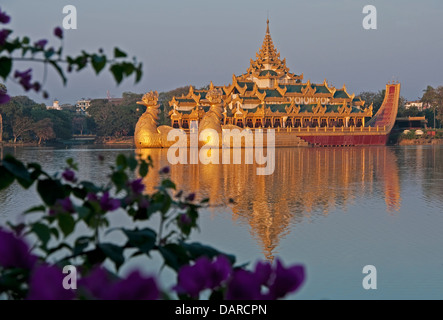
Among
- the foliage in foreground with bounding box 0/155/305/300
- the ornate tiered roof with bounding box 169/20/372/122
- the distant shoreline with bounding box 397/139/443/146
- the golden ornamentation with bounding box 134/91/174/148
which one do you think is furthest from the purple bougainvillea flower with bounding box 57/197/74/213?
the distant shoreline with bounding box 397/139/443/146

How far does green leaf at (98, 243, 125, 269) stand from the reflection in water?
632cm

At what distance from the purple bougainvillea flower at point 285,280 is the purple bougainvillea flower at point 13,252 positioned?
640 millimetres

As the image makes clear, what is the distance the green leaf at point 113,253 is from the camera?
2092 millimetres

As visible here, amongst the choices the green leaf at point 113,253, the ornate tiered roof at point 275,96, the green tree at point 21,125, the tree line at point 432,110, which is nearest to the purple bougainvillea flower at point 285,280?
the green leaf at point 113,253

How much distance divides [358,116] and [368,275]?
1773 inches

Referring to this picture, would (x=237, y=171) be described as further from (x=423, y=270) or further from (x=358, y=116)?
(x=358, y=116)

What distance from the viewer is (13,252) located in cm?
145

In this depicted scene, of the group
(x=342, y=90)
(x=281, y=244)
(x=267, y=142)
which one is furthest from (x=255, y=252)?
(x=342, y=90)

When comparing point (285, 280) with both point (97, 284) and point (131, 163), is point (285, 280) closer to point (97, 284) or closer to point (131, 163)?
point (97, 284)

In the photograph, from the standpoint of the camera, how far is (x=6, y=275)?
169 centimetres

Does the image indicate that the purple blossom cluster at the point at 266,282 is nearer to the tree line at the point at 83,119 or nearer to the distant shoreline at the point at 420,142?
the tree line at the point at 83,119

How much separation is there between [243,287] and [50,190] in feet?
3.85

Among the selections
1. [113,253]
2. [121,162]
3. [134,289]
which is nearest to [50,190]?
[121,162]

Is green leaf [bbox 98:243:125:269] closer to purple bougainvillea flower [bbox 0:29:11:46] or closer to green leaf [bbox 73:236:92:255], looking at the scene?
green leaf [bbox 73:236:92:255]
